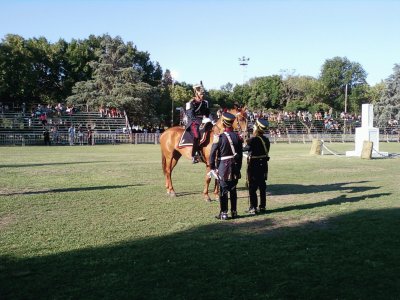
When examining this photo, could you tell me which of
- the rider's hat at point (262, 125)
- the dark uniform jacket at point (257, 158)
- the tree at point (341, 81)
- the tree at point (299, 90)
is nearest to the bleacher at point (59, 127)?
the rider's hat at point (262, 125)

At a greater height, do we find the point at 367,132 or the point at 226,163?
the point at 367,132

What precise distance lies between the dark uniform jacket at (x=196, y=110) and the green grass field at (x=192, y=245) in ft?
7.20

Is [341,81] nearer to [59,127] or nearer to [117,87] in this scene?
[117,87]

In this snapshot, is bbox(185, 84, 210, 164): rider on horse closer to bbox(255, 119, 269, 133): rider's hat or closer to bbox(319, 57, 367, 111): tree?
bbox(255, 119, 269, 133): rider's hat

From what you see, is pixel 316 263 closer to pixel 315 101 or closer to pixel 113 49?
pixel 113 49

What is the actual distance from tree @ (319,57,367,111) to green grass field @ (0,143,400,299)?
349ft

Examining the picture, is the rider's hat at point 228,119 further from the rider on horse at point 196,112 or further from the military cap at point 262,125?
the rider on horse at point 196,112

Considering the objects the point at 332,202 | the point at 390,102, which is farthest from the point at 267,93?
the point at 332,202

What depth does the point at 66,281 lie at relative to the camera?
5309mm

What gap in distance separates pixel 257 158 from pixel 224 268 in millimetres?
4358

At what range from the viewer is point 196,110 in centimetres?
1190

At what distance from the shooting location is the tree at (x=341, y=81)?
114m

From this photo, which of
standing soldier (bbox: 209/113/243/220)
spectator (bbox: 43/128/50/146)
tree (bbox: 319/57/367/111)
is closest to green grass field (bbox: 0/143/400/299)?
standing soldier (bbox: 209/113/243/220)

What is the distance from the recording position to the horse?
11289mm
